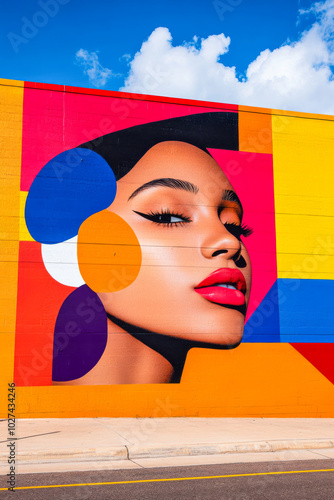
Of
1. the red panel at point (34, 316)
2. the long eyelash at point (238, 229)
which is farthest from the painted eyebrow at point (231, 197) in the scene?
the red panel at point (34, 316)

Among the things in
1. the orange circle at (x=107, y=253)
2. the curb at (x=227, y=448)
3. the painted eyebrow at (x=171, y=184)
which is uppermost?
the painted eyebrow at (x=171, y=184)

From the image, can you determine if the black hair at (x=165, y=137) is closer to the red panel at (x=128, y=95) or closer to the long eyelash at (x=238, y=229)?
the red panel at (x=128, y=95)

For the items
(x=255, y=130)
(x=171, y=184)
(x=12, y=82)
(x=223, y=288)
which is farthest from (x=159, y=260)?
(x=12, y=82)

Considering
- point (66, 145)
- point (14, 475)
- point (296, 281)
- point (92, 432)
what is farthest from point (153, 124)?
point (14, 475)

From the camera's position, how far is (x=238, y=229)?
1372cm

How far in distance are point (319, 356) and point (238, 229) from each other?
387 centimetres

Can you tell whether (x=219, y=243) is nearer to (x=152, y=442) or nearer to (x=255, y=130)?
(x=255, y=130)

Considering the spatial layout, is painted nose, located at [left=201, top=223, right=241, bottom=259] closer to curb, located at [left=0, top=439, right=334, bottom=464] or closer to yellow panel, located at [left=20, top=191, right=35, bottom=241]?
yellow panel, located at [left=20, top=191, right=35, bottom=241]

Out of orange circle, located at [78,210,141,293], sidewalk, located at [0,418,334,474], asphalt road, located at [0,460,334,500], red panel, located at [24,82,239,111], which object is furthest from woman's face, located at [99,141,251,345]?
asphalt road, located at [0,460,334,500]

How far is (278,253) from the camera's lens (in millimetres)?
13891

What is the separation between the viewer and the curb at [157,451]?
8703mm

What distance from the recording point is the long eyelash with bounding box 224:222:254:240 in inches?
537

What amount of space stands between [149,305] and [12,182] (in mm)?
4387

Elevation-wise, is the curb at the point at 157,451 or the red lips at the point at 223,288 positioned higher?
the red lips at the point at 223,288
